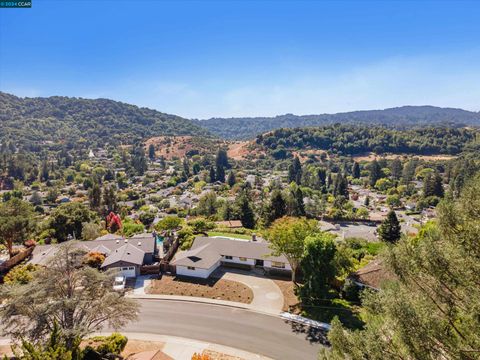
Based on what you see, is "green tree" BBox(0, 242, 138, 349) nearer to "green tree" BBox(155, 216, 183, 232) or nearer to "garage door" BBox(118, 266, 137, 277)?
"garage door" BBox(118, 266, 137, 277)

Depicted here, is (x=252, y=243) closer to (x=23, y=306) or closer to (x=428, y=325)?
(x=23, y=306)

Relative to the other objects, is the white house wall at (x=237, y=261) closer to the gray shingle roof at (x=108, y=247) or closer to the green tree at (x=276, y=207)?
the gray shingle roof at (x=108, y=247)

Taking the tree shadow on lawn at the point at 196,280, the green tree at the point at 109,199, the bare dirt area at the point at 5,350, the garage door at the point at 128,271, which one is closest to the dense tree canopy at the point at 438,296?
the tree shadow on lawn at the point at 196,280

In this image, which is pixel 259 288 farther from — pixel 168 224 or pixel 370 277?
pixel 168 224

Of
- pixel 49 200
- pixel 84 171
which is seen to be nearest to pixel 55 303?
pixel 49 200

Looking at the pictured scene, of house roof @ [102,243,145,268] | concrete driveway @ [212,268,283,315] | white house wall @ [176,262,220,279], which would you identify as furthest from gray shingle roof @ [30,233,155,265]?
concrete driveway @ [212,268,283,315]

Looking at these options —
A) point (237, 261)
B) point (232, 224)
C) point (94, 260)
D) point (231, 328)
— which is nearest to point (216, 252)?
point (237, 261)

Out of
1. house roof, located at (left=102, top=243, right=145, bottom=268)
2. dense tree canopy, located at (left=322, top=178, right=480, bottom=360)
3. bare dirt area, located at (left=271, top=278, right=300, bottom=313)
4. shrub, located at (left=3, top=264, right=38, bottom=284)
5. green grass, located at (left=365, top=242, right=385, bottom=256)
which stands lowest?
bare dirt area, located at (left=271, top=278, right=300, bottom=313)
